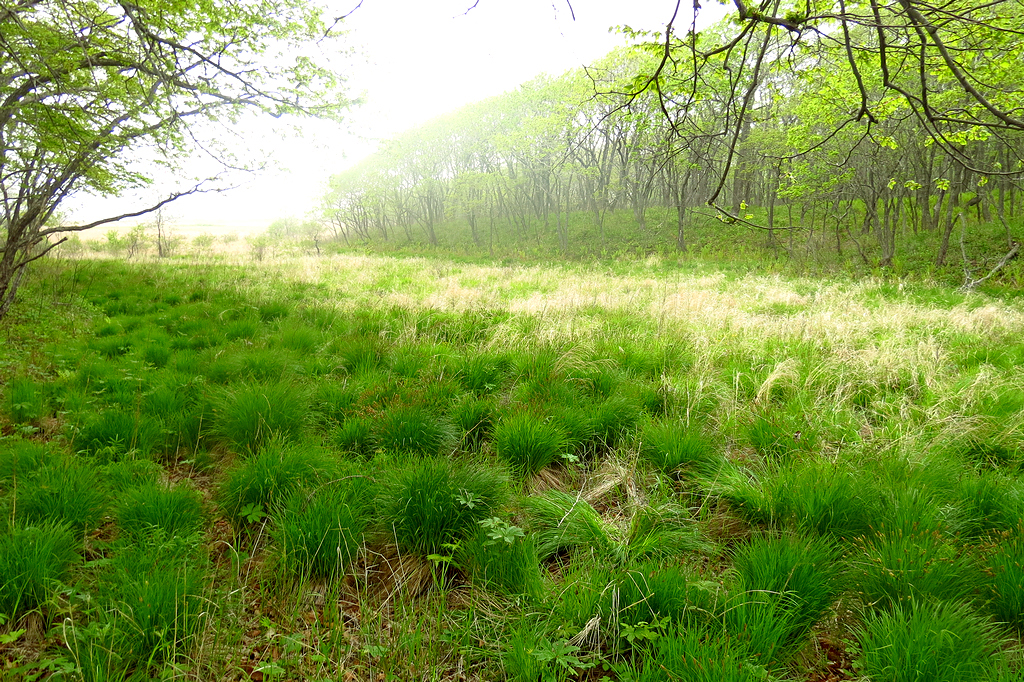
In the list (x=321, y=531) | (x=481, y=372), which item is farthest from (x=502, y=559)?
(x=481, y=372)

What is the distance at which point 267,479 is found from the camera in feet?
8.39

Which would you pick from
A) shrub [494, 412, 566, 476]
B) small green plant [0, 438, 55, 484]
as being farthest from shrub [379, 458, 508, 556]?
small green plant [0, 438, 55, 484]

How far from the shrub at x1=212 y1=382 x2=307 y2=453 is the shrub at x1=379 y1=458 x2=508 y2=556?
1.13m

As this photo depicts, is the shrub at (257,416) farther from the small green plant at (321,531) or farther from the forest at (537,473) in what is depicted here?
the small green plant at (321,531)

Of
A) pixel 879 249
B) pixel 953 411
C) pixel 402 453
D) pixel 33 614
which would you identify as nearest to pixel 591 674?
pixel 402 453

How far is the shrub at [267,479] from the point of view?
2465 mm

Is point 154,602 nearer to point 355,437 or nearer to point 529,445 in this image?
point 355,437

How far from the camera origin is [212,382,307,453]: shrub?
3131 millimetres

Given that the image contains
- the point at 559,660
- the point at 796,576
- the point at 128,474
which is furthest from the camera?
the point at 128,474

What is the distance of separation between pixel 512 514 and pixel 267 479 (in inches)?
56.1

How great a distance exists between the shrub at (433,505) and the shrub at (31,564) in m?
1.34

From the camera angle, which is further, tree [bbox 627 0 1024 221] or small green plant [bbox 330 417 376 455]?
small green plant [bbox 330 417 376 455]

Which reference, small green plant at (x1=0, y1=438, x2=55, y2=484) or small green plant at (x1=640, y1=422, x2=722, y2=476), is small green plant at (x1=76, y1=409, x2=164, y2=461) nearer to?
small green plant at (x1=0, y1=438, x2=55, y2=484)

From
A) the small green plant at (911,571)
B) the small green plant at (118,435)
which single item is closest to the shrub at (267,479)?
the small green plant at (118,435)
